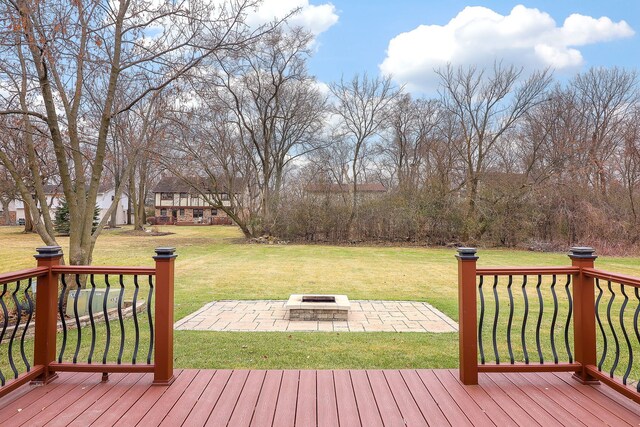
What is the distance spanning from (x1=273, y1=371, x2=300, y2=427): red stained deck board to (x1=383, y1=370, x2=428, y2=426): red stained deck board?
26.6 inches

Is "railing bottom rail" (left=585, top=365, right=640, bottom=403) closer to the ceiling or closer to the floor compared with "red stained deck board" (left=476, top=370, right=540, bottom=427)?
closer to the ceiling

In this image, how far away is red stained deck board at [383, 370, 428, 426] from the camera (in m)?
2.20

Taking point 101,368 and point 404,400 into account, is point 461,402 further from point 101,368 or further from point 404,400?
point 101,368

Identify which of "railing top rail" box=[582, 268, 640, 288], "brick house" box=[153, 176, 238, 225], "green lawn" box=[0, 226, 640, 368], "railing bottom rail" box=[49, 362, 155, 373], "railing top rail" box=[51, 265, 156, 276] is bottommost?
"green lawn" box=[0, 226, 640, 368]

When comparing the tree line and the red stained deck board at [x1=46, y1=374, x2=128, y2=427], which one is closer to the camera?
the red stained deck board at [x1=46, y1=374, x2=128, y2=427]

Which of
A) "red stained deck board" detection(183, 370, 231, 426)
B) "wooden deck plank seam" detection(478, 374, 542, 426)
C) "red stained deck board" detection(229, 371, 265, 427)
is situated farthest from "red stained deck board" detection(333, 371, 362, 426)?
"wooden deck plank seam" detection(478, 374, 542, 426)

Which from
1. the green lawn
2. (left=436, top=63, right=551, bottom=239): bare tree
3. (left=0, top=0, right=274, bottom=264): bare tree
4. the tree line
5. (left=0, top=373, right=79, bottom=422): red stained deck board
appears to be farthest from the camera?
(left=436, top=63, right=551, bottom=239): bare tree

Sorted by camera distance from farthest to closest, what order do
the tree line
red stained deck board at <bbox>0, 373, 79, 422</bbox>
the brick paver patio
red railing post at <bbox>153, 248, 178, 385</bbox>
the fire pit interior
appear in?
the tree line, the fire pit interior, the brick paver patio, red railing post at <bbox>153, 248, 178, 385</bbox>, red stained deck board at <bbox>0, 373, 79, 422</bbox>

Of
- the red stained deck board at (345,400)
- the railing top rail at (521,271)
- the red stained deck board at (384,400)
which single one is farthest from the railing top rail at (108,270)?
the railing top rail at (521,271)

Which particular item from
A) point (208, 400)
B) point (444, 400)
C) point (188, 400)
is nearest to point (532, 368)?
point (444, 400)

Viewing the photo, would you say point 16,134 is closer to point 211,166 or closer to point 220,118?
point 220,118

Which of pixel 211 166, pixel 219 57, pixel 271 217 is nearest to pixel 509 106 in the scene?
pixel 271 217

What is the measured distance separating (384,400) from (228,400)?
103 cm

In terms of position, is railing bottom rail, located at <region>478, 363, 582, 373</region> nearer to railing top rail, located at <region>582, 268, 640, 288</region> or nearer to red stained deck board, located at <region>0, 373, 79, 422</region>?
railing top rail, located at <region>582, 268, 640, 288</region>
